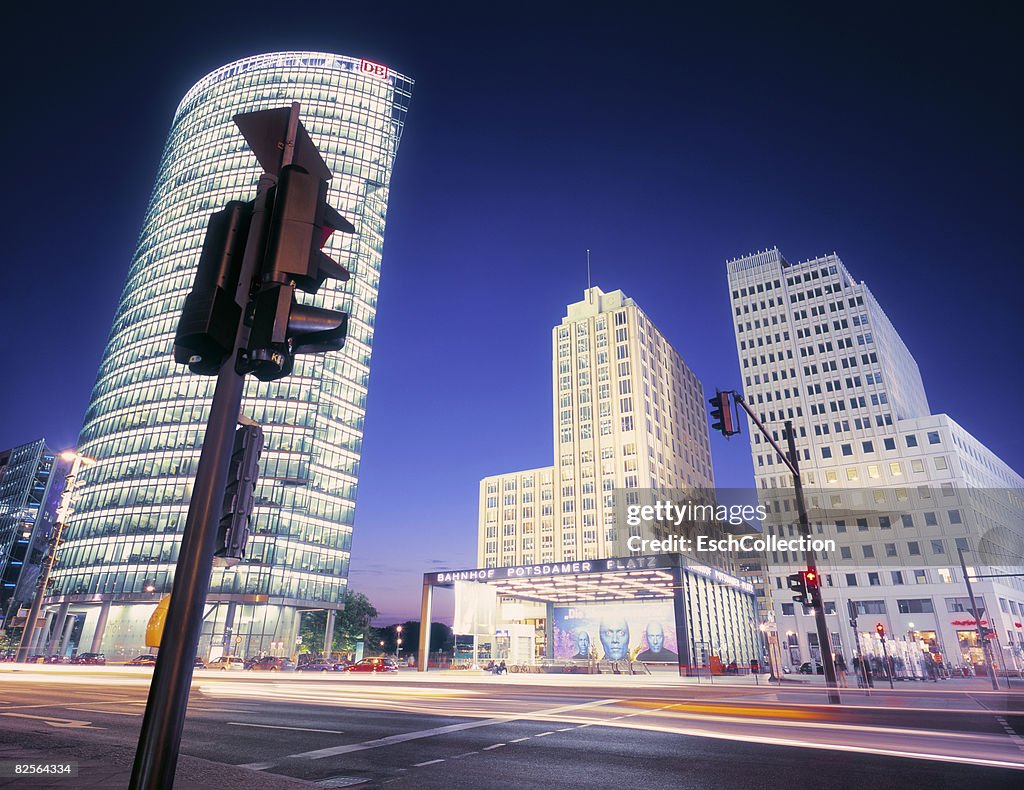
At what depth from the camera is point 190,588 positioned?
2789mm

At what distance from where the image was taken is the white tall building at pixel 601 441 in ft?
358

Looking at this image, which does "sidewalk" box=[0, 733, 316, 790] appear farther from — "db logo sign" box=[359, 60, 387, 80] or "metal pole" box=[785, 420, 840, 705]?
"db logo sign" box=[359, 60, 387, 80]

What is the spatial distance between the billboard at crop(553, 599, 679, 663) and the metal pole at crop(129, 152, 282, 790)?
57019mm

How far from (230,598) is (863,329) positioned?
320 ft

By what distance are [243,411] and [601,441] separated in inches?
2524

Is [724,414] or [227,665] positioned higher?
[724,414]

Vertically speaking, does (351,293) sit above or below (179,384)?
above

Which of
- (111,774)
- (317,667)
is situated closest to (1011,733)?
(111,774)

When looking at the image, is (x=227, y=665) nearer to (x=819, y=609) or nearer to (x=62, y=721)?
(x=62, y=721)

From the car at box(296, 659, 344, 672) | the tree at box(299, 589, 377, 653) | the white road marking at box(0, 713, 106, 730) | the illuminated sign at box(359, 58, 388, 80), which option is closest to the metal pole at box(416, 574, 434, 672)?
the car at box(296, 659, 344, 672)

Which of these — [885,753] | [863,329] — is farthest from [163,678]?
[863,329]

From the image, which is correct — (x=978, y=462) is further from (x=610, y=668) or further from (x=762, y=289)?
(x=610, y=668)

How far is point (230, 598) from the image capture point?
231ft

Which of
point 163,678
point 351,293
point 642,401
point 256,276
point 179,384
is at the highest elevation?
point 351,293
